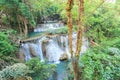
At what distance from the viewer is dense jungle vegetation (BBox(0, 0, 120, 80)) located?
488 cm

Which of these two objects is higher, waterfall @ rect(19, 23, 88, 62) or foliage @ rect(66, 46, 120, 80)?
foliage @ rect(66, 46, 120, 80)

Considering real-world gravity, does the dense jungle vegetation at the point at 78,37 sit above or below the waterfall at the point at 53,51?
above

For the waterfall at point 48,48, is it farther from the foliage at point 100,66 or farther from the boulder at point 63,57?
the foliage at point 100,66

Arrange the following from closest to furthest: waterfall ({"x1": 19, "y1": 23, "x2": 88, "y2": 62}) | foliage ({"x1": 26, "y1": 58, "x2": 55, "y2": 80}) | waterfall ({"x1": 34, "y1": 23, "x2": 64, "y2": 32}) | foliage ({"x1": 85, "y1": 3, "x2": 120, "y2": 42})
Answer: foliage ({"x1": 26, "y1": 58, "x2": 55, "y2": 80})
foliage ({"x1": 85, "y1": 3, "x2": 120, "y2": 42})
waterfall ({"x1": 19, "y1": 23, "x2": 88, "y2": 62})
waterfall ({"x1": 34, "y1": 23, "x2": 64, "y2": 32})

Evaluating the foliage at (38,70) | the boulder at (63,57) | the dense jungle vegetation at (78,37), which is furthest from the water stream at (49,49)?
the foliage at (38,70)

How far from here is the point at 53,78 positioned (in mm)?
8531

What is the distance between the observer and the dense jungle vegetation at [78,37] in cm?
488

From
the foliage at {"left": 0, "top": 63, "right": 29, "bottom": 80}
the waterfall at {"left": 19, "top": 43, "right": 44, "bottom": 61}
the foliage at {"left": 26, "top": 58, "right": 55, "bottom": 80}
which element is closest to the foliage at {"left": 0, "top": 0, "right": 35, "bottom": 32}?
the waterfall at {"left": 19, "top": 43, "right": 44, "bottom": 61}

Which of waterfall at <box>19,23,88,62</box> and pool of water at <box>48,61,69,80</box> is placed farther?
waterfall at <box>19,23,88,62</box>

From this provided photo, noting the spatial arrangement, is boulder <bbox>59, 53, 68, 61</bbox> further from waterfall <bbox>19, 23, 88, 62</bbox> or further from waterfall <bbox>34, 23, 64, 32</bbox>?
waterfall <bbox>34, 23, 64, 32</bbox>

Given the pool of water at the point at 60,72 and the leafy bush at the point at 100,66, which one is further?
the pool of water at the point at 60,72

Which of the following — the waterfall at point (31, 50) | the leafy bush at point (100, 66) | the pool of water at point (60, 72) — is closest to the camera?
the leafy bush at point (100, 66)

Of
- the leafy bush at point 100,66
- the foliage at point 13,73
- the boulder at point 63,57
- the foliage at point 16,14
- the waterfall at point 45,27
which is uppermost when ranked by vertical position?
the foliage at point 16,14

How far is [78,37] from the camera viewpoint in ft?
14.3
